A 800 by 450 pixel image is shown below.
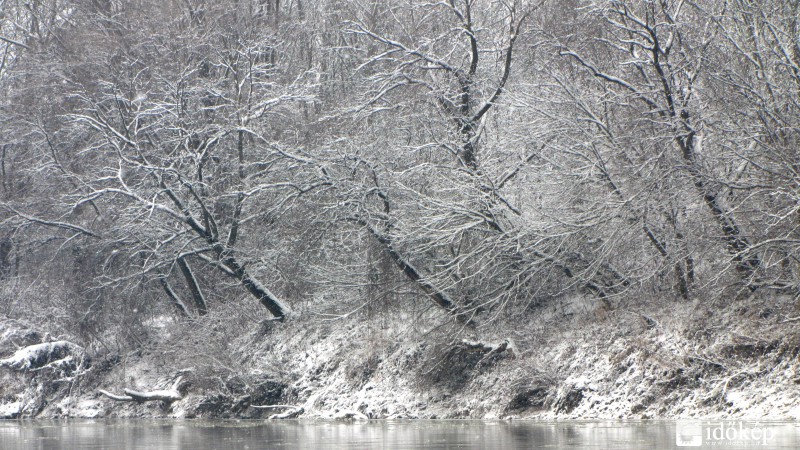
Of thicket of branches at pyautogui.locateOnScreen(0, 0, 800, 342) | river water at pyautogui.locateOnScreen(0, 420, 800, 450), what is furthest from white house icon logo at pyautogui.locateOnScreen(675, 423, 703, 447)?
thicket of branches at pyautogui.locateOnScreen(0, 0, 800, 342)

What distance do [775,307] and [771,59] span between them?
4.06 m

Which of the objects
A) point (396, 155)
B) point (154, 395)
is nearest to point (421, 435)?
point (396, 155)

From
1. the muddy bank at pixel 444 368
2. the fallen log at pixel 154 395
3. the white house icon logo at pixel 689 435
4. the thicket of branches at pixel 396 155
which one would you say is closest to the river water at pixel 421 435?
the white house icon logo at pixel 689 435

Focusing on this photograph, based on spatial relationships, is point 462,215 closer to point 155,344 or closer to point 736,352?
point 736,352

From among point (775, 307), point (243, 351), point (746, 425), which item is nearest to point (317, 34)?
point (243, 351)

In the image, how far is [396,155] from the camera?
21656mm

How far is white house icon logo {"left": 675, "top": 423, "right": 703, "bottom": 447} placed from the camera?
449 inches

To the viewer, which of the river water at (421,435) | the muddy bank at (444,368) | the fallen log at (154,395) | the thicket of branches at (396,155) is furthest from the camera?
the fallen log at (154,395)

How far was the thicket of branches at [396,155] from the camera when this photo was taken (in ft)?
56.0

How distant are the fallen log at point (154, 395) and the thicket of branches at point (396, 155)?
285cm

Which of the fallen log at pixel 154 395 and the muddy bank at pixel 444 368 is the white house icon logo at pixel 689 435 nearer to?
the muddy bank at pixel 444 368

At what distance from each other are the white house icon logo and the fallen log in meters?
12.8

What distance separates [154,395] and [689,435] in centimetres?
1450

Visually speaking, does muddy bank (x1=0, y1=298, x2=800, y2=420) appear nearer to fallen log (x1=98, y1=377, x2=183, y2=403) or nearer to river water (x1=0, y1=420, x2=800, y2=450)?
fallen log (x1=98, y1=377, x2=183, y2=403)
